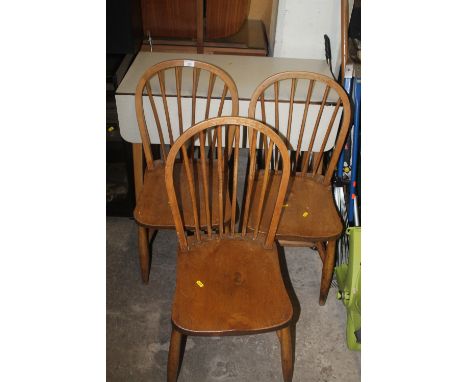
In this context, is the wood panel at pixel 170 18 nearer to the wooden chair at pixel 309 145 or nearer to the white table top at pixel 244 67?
the white table top at pixel 244 67

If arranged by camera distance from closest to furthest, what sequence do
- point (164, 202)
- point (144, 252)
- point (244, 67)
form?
1. point (164, 202)
2. point (144, 252)
3. point (244, 67)

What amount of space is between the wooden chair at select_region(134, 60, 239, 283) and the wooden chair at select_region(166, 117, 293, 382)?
150 mm

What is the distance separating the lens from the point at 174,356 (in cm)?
152

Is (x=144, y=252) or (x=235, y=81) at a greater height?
(x=235, y=81)

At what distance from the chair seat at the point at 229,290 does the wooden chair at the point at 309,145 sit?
0.52ft

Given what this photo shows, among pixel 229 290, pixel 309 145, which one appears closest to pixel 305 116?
pixel 309 145

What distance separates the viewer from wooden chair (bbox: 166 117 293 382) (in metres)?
1.38

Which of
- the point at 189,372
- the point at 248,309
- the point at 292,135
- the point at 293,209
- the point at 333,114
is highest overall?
the point at 333,114

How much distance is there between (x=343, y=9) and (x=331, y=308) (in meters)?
1.22

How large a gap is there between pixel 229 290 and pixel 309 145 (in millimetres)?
680

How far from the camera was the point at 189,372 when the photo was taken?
1.70m

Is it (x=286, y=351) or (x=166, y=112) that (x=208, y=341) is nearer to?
(x=286, y=351)
